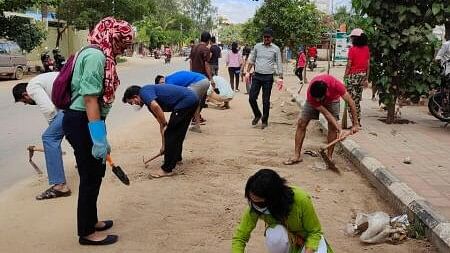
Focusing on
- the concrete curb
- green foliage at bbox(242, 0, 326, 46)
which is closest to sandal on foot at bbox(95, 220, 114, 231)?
the concrete curb

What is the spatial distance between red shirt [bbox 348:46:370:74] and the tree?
86cm

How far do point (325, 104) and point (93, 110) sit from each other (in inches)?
129

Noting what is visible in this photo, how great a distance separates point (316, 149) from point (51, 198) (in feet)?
12.1

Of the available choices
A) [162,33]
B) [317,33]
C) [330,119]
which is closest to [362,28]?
[330,119]

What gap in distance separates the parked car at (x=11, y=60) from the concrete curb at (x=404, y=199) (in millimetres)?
15982

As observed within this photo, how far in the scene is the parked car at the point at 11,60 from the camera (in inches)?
765

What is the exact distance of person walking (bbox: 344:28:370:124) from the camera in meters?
8.26

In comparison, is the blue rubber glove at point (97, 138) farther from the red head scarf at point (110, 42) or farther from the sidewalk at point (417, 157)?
the sidewalk at point (417, 157)

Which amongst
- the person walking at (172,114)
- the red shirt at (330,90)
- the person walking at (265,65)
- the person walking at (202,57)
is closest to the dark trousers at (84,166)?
the person walking at (172,114)

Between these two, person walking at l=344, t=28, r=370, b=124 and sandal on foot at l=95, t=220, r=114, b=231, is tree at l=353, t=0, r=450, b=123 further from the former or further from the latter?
sandal on foot at l=95, t=220, r=114, b=231

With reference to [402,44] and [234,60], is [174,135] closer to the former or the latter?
[402,44]

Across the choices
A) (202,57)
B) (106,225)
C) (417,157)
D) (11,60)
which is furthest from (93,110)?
(11,60)

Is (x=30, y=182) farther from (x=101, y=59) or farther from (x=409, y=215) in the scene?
(x=409, y=215)

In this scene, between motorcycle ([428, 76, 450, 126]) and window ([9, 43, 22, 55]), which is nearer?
motorcycle ([428, 76, 450, 126])
